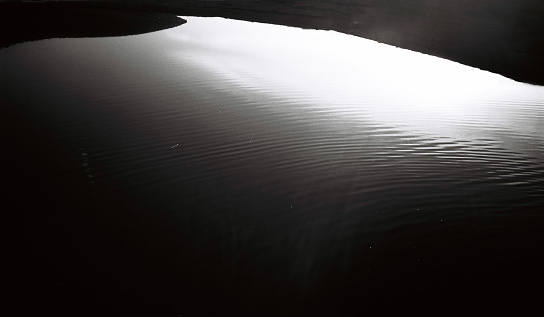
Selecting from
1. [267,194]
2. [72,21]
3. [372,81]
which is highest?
[72,21]

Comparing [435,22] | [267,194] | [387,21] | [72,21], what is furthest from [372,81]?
[72,21]

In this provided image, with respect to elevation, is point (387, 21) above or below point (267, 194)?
above

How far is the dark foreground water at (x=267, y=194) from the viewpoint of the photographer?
1780 mm

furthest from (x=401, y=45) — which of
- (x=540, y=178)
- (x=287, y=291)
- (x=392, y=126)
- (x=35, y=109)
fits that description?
(x=287, y=291)

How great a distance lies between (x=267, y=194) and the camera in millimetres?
2479

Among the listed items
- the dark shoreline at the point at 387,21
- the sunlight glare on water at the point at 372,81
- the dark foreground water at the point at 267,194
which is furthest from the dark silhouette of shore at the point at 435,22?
the dark foreground water at the point at 267,194

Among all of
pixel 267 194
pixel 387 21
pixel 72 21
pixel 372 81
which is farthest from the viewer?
pixel 72 21

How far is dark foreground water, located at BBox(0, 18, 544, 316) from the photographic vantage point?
178 centimetres

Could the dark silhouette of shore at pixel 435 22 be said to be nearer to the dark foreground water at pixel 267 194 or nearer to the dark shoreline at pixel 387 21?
the dark shoreline at pixel 387 21

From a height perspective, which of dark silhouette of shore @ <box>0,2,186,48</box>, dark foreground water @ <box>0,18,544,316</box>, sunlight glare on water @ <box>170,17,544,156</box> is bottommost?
dark foreground water @ <box>0,18,544,316</box>

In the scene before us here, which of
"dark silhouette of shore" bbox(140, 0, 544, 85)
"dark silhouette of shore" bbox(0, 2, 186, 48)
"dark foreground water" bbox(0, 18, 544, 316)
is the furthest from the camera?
"dark silhouette of shore" bbox(0, 2, 186, 48)

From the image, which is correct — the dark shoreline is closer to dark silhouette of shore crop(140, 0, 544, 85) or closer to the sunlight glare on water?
dark silhouette of shore crop(140, 0, 544, 85)

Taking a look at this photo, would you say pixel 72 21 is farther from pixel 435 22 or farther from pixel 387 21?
pixel 435 22

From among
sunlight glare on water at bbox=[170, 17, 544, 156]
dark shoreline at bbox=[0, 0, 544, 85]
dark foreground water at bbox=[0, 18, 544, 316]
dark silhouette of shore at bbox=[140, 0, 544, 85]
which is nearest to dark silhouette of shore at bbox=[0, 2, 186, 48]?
dark shoreline at bbox=[0, 0, 544, 85]
